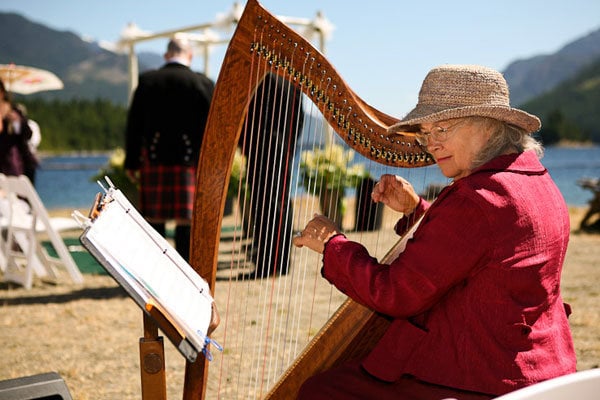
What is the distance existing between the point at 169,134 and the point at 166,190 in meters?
0.44

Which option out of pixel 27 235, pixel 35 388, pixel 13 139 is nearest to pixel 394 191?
pixel 35 388

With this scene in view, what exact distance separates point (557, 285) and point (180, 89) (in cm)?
374

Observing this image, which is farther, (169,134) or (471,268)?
(169,134)

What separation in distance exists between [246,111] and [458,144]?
0.65 m

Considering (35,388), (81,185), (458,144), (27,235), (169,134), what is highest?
(458,144)

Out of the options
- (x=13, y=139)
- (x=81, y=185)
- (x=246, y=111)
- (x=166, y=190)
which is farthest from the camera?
(x=81, y=185)

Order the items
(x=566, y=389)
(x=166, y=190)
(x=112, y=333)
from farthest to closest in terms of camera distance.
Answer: (x=166, y=190) < (x=112, y=333) < (x=566, y=389)

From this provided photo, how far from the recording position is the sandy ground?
3346 mm

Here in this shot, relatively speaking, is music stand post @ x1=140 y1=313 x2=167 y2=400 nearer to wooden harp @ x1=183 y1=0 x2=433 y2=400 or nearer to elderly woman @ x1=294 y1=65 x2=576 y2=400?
wooden harp @ x1=183 y1=0 x2=433 y2=400

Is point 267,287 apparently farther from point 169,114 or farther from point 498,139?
point 498,139

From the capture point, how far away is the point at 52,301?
16.3ft

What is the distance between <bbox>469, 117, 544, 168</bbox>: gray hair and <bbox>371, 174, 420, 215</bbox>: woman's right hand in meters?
0.42

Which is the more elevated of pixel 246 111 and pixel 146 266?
pixel 246 111

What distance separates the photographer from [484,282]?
1465mm
